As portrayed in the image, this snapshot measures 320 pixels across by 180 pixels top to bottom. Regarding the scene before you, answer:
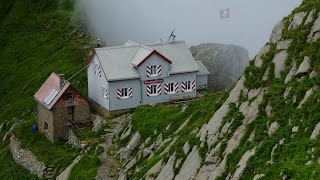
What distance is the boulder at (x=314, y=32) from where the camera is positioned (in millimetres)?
A: 35719

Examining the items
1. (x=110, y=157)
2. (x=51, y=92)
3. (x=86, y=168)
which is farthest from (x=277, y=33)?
(x=51, y=92)

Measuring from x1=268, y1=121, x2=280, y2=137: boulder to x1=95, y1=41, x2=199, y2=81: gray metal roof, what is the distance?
30.5 meters

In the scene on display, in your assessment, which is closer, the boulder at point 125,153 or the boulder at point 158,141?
the boulder at point 158,141

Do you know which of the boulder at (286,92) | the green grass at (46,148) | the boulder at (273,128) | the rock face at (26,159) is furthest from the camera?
the rock face at (26,159)

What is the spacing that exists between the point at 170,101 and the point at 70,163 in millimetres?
13800

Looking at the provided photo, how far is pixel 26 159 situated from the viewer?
5962 cm

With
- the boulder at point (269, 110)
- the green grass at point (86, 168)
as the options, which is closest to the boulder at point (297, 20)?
the boulder at point (269, 110)

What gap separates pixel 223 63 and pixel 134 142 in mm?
22826

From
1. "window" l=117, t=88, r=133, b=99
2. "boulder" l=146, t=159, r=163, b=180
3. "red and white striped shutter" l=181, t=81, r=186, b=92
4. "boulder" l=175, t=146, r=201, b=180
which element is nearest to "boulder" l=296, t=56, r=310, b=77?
"boulder" l=175, t=146, r=201, b=180

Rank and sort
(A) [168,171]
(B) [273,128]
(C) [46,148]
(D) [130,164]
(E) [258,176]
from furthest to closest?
(C) [46,148] < (D) [130,164] < (A) [168,171] < (B) [273,128] < (E) [258,176]

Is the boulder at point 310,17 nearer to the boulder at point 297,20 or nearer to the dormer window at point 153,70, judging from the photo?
the boulder at point 297,20

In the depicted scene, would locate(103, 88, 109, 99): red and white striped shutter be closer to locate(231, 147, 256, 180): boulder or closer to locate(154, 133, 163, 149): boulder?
locate(154, 133, 163, 149): boulder

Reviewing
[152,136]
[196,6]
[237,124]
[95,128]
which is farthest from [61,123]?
[196,6]

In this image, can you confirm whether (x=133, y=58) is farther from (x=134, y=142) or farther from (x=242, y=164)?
(x=242, y=164)
